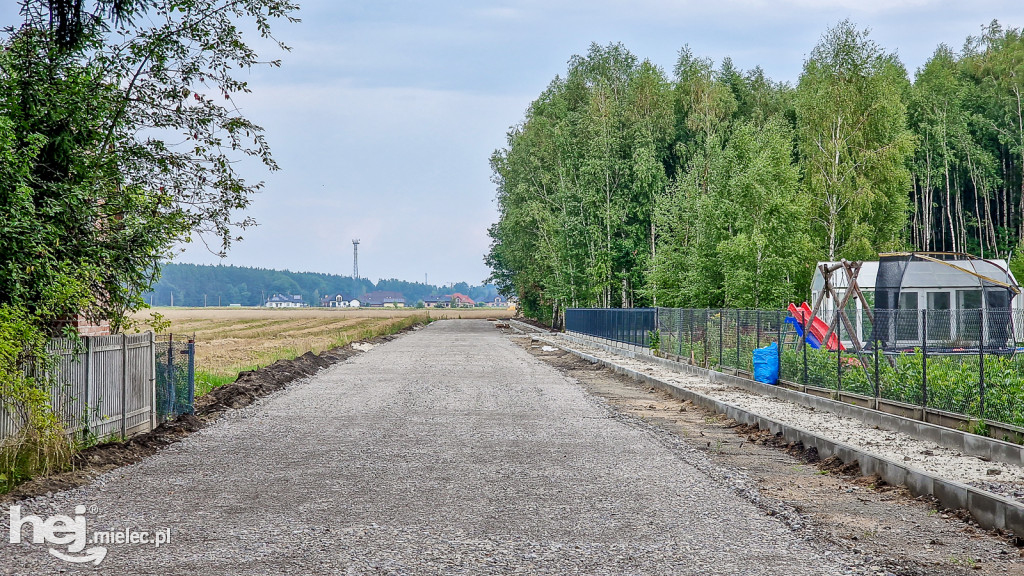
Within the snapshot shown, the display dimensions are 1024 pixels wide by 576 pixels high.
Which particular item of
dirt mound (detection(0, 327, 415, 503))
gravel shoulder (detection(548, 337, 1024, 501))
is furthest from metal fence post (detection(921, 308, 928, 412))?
dirt mound (detection(0, 327, 415, 503))

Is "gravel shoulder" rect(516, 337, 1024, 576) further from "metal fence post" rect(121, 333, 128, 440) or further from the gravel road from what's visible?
"metal fence post" rect(121, 333, 128, 440)

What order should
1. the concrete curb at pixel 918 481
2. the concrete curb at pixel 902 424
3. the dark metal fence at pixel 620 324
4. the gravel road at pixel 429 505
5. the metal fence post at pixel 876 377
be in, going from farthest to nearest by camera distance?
1. the dark metal fence at pixel 620 324
2. the metal fence post at pixel 876 377
3. the concrete curb at pixel 902 424
4. the concrete curb at pixel 918 481
5. the gravel road at pixel 429 505

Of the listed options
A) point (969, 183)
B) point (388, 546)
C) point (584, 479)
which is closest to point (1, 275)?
point (388, 546)

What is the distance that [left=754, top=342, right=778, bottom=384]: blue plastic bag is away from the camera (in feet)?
58.8

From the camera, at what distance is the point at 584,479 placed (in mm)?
9109

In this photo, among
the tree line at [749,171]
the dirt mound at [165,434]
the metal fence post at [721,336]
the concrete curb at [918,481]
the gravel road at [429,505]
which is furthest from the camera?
the tree line at [749,171]

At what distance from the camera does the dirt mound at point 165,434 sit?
28.0 feet

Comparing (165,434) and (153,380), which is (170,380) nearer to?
(153,380)

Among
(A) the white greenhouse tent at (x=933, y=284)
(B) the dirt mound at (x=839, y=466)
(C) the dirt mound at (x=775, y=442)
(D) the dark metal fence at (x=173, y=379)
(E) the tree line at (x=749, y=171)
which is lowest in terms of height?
(C) the dirt mound at (x=775, y=442)

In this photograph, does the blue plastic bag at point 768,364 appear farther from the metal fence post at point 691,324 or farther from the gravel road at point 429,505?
the metal fence post at point 691,324

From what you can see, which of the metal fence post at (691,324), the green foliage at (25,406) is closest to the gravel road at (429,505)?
the green foliage at (25,406)

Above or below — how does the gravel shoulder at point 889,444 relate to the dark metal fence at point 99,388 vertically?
below

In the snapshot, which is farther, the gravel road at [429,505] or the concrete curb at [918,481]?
the concrete curb at [918,481]

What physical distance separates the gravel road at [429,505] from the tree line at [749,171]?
2525cm
